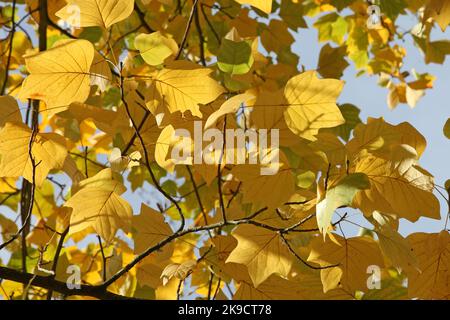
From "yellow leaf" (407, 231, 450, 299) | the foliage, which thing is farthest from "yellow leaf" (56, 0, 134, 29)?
"yellow leaf" (407, 231, 450, 299)

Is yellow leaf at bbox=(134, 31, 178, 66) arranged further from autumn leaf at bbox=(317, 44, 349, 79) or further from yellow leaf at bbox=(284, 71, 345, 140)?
autumn leaf at bbox=(317, 44, 349, 79)

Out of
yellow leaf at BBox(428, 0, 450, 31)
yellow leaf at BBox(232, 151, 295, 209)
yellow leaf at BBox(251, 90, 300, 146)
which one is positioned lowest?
yellow leaf at BBox(232, 151, 295, 209)

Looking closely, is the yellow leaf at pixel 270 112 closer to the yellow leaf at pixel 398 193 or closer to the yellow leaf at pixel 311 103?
the yellow leaf at pixel 311 103

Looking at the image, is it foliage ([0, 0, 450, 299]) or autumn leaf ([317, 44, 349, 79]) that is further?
autumn leaf ([317, 44, 349, 79])

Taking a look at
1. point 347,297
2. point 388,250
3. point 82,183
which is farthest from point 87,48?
point 347,297

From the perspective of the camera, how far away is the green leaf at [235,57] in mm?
1081

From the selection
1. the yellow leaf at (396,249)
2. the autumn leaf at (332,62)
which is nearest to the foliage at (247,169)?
the yellow leaf at (396,249)

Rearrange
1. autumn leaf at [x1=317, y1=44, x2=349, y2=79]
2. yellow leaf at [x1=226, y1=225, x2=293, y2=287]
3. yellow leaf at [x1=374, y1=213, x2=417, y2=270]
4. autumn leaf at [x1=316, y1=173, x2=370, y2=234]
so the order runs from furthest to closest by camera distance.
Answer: autumn leaf at [x1=317, y1=44, x2=349, y2=79] → yellow leaf at [x1=226, y1=225, x2=293, y2=287] → yellow leaf at [x1=374, y1=213, x2=417, y2=270] → autumn leaf at [x1=316, y1=173, x2=370, y2=234]

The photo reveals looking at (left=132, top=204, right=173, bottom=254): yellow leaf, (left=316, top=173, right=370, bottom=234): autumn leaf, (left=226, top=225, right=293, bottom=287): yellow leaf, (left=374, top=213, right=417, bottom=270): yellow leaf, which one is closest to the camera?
(left=316, top=173, right=370, bottom=234): autumn leaf

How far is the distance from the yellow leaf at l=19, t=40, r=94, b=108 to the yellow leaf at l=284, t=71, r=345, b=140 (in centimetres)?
35

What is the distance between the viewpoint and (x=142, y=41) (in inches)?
42.3

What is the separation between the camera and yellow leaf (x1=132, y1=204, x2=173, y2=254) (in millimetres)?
1206

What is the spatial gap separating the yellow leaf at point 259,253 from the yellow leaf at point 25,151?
1.38 feet
